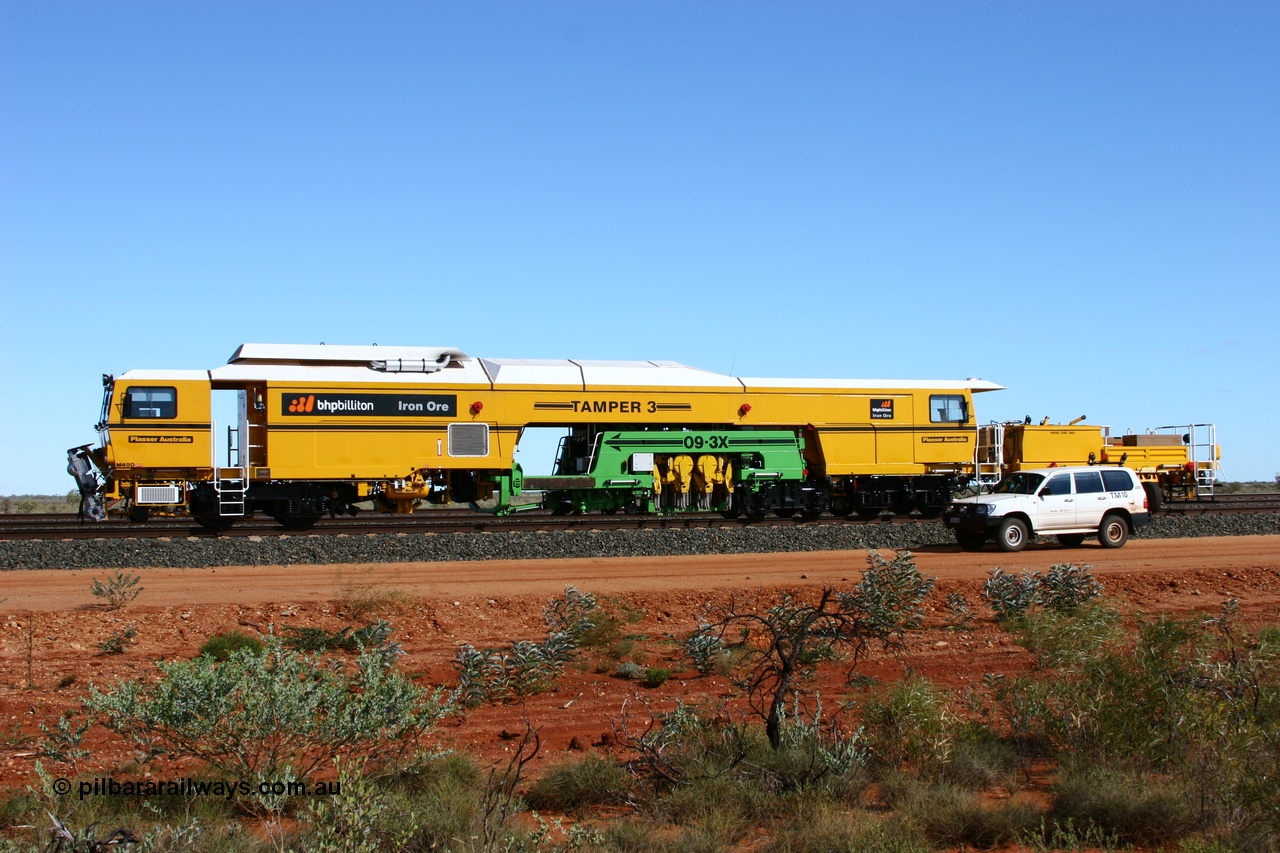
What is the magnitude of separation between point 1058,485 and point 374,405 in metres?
14.8

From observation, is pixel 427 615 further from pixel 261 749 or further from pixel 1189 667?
pixel 1189 667

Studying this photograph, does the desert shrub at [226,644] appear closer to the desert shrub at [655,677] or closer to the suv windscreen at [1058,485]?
the desert shrub at [655,677]

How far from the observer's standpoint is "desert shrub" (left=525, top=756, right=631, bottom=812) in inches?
263

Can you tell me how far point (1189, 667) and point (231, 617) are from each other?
36.7ft

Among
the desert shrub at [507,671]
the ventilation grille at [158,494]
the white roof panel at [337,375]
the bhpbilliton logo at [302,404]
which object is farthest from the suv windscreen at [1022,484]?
the ventilation grille at [158,494]

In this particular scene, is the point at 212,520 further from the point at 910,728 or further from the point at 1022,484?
the point at 910,728

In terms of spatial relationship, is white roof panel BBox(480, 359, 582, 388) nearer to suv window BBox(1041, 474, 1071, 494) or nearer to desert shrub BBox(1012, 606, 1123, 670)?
suv window BBox(1041, 474, 1071, 494)

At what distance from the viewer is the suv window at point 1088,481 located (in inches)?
853

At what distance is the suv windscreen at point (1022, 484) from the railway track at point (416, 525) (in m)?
2.88

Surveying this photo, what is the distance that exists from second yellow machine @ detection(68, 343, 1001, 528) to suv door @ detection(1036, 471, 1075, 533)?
16.9 ft

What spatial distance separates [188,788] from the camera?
658cm

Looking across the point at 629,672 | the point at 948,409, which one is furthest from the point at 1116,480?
the point at 629,672

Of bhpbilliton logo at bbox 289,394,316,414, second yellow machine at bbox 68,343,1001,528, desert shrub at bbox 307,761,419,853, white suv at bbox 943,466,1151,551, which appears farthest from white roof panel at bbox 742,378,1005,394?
desert shrub at bbox 307,761,419,853

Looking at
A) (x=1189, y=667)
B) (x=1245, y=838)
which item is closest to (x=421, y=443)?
(x=1189, y=667)
